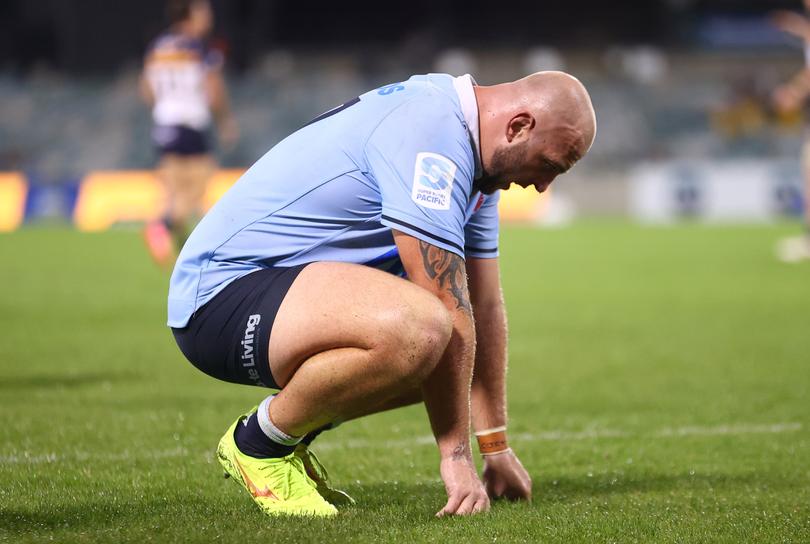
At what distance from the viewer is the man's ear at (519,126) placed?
11.4 feet

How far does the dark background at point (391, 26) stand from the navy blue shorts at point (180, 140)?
66.9ft

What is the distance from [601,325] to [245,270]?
6045 mm

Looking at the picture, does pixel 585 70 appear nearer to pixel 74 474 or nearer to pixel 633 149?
pixel 633 149

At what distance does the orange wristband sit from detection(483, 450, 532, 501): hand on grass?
2 cm

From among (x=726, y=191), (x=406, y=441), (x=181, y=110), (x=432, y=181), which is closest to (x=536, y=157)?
(x=432, y=181)

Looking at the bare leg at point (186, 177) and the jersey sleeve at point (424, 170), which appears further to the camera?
the bare leg at point (186, 177)

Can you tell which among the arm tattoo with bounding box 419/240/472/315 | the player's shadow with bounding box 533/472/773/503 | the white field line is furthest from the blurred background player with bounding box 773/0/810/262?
the arm tattoo with bounding box 419/240/472/315

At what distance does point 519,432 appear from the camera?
17.1 ft

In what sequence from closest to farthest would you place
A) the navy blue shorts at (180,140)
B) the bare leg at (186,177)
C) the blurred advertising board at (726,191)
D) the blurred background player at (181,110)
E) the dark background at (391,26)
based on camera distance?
the blurred background player at (181,110) < the navy blue shorts at (180,140) < the bare leg at (186,177) < the blurred advertising board at (726,191) < the dark background at (391,26)

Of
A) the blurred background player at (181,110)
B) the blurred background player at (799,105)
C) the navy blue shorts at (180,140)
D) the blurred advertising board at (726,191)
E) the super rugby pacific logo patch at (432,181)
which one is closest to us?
the super rugby pacific logo patch at (432,181)

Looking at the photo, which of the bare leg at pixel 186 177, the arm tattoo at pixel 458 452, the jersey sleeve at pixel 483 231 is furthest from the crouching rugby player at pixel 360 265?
the bare leg at pixel 186 177

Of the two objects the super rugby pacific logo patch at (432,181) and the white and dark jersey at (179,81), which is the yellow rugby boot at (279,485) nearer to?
the super rugby pacific logo patch at (432,181)

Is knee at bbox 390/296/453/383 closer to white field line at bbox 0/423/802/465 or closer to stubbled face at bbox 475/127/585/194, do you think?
stubbled face at bbox 475/127/585/194

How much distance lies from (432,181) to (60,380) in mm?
3749
